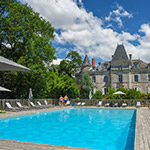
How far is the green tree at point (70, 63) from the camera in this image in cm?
4147

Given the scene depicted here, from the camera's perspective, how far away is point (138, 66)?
4172 cm

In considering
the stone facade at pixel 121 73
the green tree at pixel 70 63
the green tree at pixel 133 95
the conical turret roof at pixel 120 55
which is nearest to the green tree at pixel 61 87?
the green tree at pixel 133 95

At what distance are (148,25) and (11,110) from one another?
16565mm

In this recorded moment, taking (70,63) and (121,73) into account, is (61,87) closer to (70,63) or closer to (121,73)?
(70,63)

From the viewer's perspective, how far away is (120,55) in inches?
1711

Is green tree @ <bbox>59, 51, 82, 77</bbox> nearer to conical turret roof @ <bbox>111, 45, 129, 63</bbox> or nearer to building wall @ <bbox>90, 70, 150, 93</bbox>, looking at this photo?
building wall @ <bbox>90, 70, 150, 93</bbox>

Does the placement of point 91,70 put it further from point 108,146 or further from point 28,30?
point 108,146

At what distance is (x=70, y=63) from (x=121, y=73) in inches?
484

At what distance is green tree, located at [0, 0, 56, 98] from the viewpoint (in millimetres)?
23375

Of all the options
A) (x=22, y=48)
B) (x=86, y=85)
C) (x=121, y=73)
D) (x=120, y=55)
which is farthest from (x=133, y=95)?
(x=120, y=55)

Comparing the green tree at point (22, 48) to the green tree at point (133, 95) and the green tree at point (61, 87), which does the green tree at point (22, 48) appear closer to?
the green tree at point (61, 87)

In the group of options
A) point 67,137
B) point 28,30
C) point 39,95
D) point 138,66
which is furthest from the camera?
point 138,66

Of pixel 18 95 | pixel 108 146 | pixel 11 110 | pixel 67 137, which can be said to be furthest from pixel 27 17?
pixel 108 146

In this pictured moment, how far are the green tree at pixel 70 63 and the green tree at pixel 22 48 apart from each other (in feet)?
47.6
